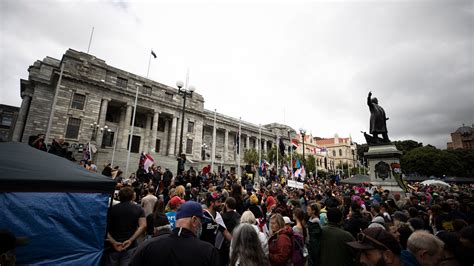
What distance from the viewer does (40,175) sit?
3957 millimetres

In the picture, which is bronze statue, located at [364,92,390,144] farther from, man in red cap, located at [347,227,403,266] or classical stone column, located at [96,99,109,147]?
classical stone column, located at [96,99,109,147]

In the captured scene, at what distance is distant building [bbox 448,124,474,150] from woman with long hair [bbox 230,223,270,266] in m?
115

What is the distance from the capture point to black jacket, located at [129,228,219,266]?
2.16 meters

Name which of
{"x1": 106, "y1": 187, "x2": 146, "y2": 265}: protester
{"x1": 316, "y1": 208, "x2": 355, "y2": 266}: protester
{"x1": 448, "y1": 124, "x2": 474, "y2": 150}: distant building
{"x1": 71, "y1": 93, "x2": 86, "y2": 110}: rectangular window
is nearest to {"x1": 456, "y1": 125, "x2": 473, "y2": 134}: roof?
{"x1": 448, "y1": 124, "x2": 474, "y2": 150}: distant building

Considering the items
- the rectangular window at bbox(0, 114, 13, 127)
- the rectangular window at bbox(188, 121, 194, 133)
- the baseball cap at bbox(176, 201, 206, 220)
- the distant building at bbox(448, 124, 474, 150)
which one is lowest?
the baseball cap at bbox(176, 201, 206, 220)

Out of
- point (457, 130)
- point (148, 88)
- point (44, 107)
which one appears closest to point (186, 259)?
point (44, 107)

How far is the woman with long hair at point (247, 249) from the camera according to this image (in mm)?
2639

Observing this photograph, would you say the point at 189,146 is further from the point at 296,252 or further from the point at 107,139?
the point at 296,252

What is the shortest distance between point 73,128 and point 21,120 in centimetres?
721

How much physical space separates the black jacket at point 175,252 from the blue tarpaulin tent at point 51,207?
116 inches

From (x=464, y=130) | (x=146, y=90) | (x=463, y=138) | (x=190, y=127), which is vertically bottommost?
(x=190, y=127)

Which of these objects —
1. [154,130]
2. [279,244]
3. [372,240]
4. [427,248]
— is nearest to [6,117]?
[154,130]

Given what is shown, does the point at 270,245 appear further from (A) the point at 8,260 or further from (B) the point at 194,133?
(B) the point at 194,133

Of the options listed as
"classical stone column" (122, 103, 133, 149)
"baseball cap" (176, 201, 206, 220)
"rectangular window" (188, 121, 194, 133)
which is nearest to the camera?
"baseball cap" (176, 201, 206, 220)
